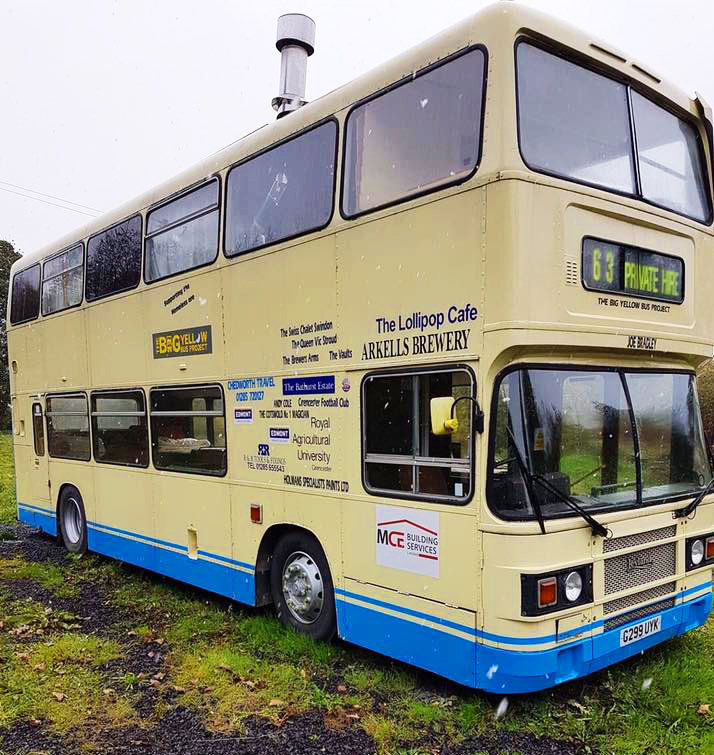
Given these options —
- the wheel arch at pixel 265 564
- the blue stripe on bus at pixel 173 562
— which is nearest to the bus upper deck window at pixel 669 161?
the wheel arch at pixel 265 564

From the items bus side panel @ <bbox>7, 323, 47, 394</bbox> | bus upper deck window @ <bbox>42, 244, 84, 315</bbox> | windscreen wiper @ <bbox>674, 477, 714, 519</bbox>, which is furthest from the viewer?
bus side panel @ <bbox>7, 323, 47, 394</bbox>

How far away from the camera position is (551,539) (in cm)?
422

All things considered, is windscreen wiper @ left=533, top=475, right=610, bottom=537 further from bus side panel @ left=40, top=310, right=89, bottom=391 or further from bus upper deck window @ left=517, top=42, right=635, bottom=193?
bus side panel @ left=40, top=310, right=89, bottom=391

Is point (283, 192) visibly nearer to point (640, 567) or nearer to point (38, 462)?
point (640, 567)

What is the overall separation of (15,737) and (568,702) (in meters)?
3.52

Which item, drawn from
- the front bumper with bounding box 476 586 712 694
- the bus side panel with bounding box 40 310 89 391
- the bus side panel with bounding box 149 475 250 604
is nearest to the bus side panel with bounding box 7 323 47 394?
the bus side panel with bounding box 40 310 89 391

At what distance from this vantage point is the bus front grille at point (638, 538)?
453 centimetres

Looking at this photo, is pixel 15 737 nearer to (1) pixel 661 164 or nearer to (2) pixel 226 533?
(2) pixel 226 533

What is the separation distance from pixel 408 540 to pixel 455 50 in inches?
127

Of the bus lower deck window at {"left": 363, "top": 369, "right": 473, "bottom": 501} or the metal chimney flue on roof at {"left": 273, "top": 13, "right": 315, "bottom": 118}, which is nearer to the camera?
the bus lower deck window at {"left": 363, "top": 369, "right": 473, "bottom": 501}

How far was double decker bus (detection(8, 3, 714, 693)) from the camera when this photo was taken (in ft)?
14.0

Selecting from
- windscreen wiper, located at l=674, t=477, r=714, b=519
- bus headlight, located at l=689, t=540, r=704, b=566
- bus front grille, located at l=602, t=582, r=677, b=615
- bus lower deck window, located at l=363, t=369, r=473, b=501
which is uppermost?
bus lower deck window, located at l=363, t=369, r=473, b=501

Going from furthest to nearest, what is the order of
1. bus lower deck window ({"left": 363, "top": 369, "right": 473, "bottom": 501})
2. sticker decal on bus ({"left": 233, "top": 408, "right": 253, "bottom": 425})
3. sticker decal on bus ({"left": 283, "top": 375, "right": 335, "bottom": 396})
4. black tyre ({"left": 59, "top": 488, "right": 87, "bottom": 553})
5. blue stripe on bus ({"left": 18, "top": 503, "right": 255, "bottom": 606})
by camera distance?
black tyre ({"left": 59, "top": 488, "right": 87, "bottom": 553}) < blue stripe on bus ({"left": 18, "top": 503, "right": 255, "bottom": 606}) < sticker decal on bus ({"left": 233, "top": 408, "right": 253, "bottom": 425}) < sticker decal on bus ({"left": 283, "top": 375, "right": 335, "bottom": 396}) < bus lower deck window ({"left": 363, "top": 369, "right": 473, "bottom": 501})

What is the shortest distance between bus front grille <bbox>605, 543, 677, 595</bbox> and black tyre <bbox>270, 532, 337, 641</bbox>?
2122 millimetres
